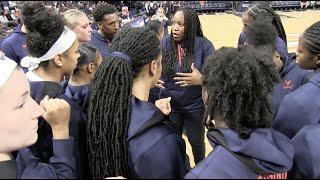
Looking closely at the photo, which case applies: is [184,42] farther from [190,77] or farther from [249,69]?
[249,69]

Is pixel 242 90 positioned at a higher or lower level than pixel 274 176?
higher

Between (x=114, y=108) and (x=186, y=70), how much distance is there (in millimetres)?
1737

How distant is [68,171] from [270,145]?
0.80 meters

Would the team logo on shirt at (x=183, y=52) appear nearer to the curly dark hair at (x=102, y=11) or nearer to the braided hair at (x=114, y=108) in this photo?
the curly dark hair at (x=102, y=11)

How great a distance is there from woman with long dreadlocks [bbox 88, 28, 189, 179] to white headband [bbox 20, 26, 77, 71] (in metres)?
0.42

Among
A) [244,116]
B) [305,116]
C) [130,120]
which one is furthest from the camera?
[305,116]

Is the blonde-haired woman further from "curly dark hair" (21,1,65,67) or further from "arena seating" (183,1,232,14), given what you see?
"arena seating" (183,1,232,14)

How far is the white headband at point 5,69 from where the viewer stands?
4.03 feet

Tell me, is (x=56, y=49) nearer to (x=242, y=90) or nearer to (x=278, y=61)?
(x=242, y=90)

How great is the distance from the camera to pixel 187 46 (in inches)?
130

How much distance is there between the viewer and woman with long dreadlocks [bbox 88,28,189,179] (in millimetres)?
1471

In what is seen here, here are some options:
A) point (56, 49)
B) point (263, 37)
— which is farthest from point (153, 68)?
point (263, 37)

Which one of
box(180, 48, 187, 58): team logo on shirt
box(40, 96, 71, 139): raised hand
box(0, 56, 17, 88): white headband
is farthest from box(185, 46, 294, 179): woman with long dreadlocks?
box(180, 48, 187, 58): team logo on shirt

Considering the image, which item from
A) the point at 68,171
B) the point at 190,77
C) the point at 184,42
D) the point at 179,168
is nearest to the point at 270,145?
the point at 179,168
